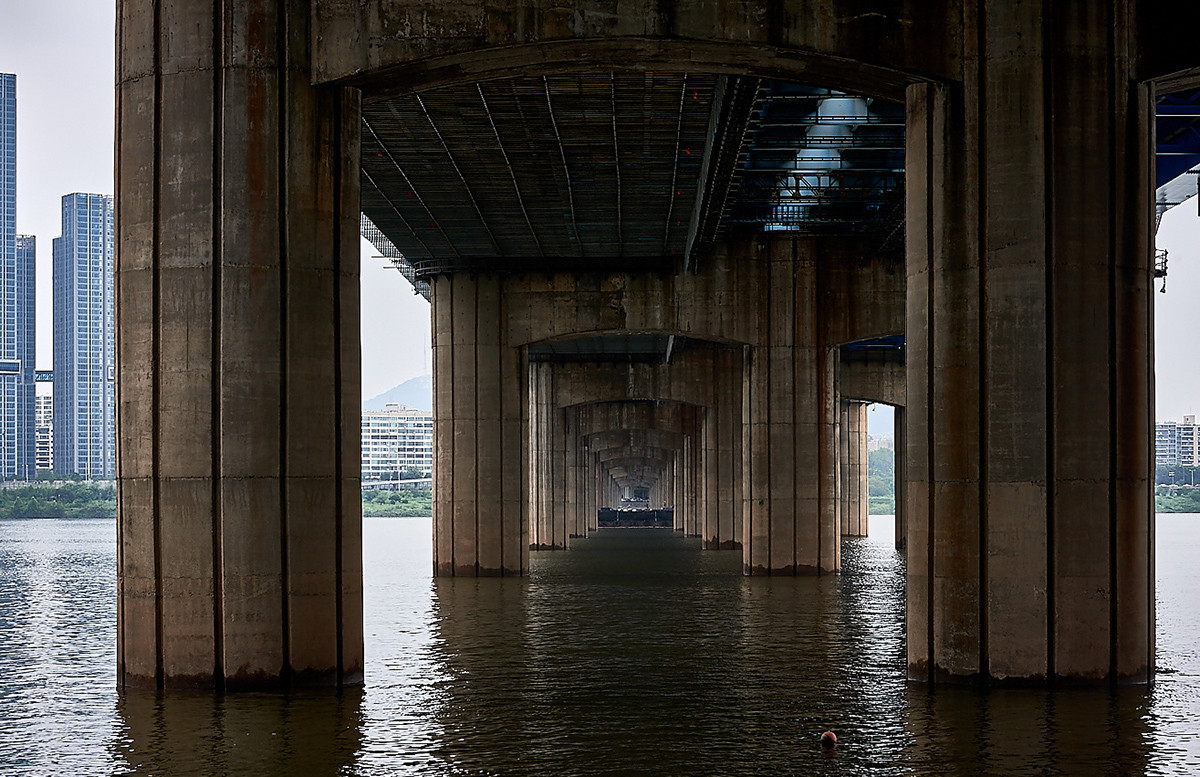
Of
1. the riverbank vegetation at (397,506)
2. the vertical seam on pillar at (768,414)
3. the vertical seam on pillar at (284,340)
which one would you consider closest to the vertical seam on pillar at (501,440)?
the vertical seam on pillar at (768,414)

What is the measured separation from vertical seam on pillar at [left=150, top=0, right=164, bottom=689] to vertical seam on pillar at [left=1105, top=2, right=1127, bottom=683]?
1307 cm

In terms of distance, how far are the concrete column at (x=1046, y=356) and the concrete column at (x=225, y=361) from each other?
352 inches

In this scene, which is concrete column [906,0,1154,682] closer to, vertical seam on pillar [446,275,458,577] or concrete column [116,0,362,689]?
concrete column [116,0,362,689]

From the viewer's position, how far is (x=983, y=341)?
800 inches

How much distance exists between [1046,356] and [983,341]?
878 millimetres

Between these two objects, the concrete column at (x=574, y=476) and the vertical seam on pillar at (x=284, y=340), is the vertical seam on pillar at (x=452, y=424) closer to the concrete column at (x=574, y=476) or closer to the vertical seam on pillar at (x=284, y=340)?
the concrete column at (x=574, y=476)

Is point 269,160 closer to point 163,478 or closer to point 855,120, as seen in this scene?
point 163,478

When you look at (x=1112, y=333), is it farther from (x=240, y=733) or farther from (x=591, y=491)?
(x=591, y=491)

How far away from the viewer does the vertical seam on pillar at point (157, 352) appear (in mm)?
19750

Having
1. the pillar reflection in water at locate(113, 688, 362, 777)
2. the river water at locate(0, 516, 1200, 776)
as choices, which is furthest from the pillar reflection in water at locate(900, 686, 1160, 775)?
the pillar reflection in water at locate(113, 688, 362, 777)

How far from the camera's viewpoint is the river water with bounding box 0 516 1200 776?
15.7 m

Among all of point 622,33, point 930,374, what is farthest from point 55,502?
point 930,374

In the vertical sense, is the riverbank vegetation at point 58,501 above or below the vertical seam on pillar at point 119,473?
below

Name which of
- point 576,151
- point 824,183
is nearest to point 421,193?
point 576,151
